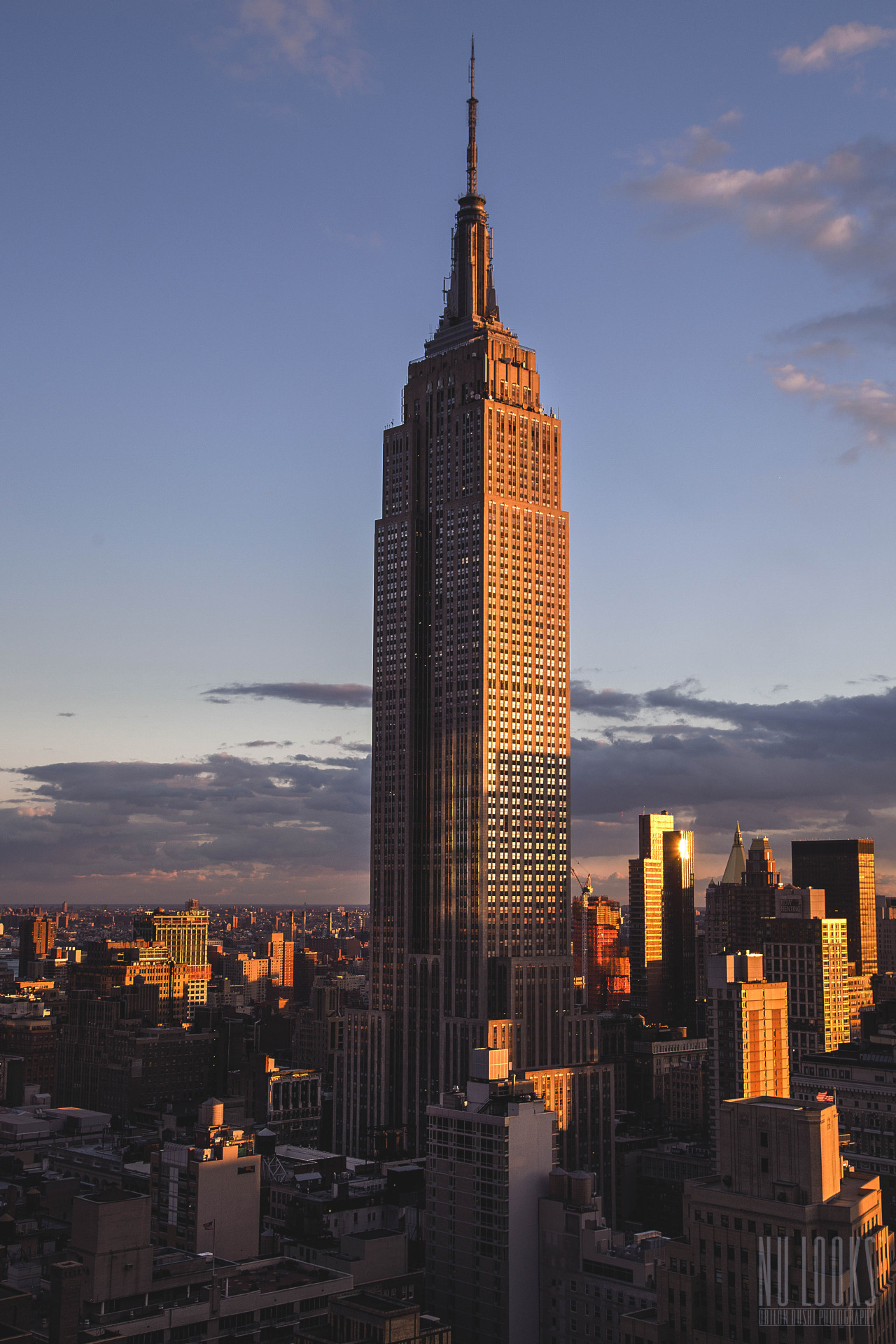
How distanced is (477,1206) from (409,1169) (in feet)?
111

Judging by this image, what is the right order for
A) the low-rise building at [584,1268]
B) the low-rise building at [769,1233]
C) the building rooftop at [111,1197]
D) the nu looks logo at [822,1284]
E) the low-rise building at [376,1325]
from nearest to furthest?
the nu looks logo at [822,1284] < the low-rise building at [769,1233] < the low-rise building at [376,1325] < the building rooftop at [111,1197] < the low-rise building at [584,1268]

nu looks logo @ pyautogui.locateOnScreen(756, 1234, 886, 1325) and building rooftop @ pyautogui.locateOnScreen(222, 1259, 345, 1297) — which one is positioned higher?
nu looks logo @ pyautogui.locateOnScreen(756, 1234, 886, 1325)

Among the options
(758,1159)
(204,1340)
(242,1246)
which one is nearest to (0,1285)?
(204,1340)

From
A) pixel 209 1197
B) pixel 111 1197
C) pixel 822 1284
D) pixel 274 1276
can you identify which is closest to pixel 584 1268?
pixel 274 1276

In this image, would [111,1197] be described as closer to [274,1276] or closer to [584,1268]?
[274,1276]

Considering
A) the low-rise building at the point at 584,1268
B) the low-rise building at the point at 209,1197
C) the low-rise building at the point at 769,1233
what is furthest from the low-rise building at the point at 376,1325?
the low-rise building at the point at 209,1197

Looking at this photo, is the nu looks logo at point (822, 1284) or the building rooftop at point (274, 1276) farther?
the building rooftop at point (274, 1276)

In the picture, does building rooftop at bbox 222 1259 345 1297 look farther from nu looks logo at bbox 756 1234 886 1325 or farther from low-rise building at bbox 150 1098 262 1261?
nu looks logo at bbox 756 1234 886 1325

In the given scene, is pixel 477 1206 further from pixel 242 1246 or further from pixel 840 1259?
pixel 840 1259

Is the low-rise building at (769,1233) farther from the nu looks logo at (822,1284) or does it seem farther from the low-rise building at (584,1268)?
the low-rise building at (584,1268)

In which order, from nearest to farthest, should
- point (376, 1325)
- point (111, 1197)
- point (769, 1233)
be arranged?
point (769, 1233) → point (376, 1325) → point (111, 1197)

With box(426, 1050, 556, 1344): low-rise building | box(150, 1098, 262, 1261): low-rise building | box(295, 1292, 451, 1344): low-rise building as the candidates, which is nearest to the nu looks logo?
box(295, 1292, 451, 1344): low-rise building

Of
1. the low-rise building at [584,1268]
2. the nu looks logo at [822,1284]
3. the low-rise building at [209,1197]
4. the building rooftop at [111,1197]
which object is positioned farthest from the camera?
the low-rise building at [209,1197]

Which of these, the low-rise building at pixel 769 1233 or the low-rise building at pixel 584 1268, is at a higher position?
the low-rise building at pixel 769 1233
